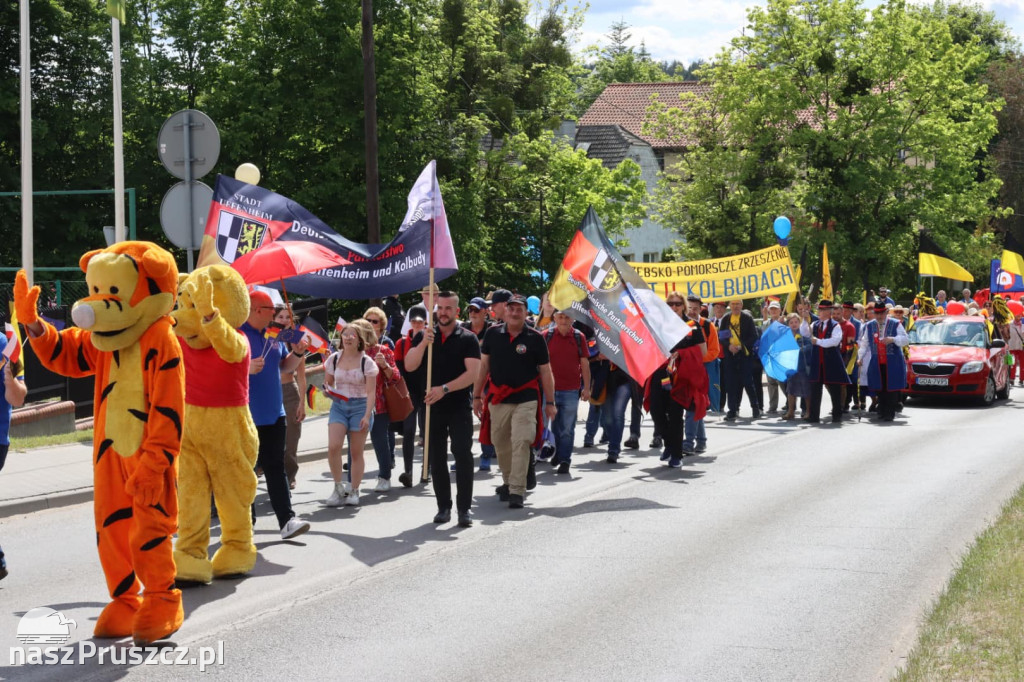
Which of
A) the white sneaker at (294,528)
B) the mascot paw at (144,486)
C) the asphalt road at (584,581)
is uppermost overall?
the mascot paw at (144,486)

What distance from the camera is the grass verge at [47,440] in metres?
13.7

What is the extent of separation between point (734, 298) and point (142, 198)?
52.7 ft

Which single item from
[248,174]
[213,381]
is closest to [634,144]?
[248,174]

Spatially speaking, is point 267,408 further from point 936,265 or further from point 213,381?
point 936,265

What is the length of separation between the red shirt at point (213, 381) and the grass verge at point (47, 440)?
21.7ft

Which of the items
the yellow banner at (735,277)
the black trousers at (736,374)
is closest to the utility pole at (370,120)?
the yellow banner at (735,277)

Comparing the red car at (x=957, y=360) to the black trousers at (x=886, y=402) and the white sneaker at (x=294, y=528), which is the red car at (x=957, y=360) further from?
the white sneaker at (x=294, y=528)

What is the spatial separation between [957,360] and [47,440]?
48.8 ft

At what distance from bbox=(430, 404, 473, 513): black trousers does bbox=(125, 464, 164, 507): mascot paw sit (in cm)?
367

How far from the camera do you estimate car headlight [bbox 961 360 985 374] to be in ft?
69.3

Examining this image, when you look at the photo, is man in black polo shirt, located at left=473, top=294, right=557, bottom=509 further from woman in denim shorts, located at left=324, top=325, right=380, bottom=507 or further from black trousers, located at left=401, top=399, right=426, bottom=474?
black trousers, located at left=401, top=399, right=426, bottom=474

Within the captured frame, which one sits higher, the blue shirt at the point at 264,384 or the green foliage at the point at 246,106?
the green foliage at the point at 246,106

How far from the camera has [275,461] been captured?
8.86 m

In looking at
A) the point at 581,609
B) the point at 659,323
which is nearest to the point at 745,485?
the point at 659,323
